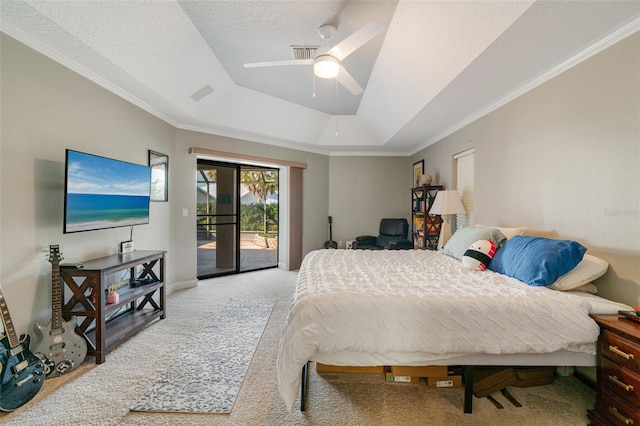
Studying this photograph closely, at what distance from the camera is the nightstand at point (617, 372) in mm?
1415

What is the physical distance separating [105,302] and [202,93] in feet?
8.41

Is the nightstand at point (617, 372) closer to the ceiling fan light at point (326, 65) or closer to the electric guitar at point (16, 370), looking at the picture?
the ceiling fan light at point (326, 65)

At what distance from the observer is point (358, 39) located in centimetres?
206

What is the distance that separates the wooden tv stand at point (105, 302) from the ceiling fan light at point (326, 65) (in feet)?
7.86

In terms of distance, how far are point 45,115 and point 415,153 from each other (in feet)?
17.9

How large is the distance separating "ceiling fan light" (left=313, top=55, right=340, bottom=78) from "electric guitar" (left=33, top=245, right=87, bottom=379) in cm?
251

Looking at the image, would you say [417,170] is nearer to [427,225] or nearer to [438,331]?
[427,225]

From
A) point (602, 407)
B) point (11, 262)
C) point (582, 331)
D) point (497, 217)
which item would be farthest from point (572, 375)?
point (11, 262)

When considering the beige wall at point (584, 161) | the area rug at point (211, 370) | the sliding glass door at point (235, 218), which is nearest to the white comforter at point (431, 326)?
the beige wall at point (584, 161)

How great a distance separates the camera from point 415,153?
582 centimetres

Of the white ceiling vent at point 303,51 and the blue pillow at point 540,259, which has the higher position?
the white ceiling vent at point 303,51

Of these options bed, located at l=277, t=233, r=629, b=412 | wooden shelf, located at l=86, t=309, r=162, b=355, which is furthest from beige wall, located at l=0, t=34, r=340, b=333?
bed, located at l=277, t=233, r=629, b=412

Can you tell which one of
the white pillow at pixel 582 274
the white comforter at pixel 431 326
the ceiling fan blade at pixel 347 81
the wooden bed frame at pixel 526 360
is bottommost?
the wooden bed frame at pixel 526 360

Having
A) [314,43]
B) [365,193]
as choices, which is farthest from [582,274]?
[365,193]
